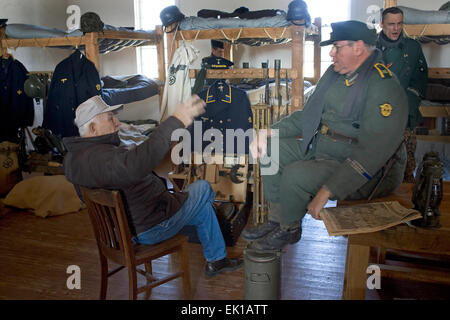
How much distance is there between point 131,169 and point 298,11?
2823 millimetres

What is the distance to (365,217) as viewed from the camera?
85.4 inches

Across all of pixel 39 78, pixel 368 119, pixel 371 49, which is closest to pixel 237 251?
pixel 368 119

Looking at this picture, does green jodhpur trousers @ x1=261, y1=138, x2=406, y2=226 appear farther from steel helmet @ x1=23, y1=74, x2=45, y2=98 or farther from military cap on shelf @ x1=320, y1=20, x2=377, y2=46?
steel helmet @ x1=23, y1=74, x2=45, y2=98

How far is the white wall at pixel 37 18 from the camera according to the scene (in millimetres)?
7430

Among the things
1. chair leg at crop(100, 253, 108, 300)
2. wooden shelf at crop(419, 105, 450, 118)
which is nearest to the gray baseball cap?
chair leg at crop(100, 253, 108, 300)

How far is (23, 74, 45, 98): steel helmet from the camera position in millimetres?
5559

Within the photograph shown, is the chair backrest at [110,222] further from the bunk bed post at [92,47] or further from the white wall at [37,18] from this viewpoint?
the white wall at [37,18]

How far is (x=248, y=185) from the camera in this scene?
15.2 ft

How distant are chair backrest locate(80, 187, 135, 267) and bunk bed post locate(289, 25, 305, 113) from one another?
2.73m

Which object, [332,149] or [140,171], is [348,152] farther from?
[140,171]

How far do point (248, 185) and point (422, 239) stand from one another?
2711 mm

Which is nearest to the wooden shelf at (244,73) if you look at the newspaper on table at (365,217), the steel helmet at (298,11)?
the steel helmet at (298,11)

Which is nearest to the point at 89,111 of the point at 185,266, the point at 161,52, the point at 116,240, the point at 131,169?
the point at 131,169
